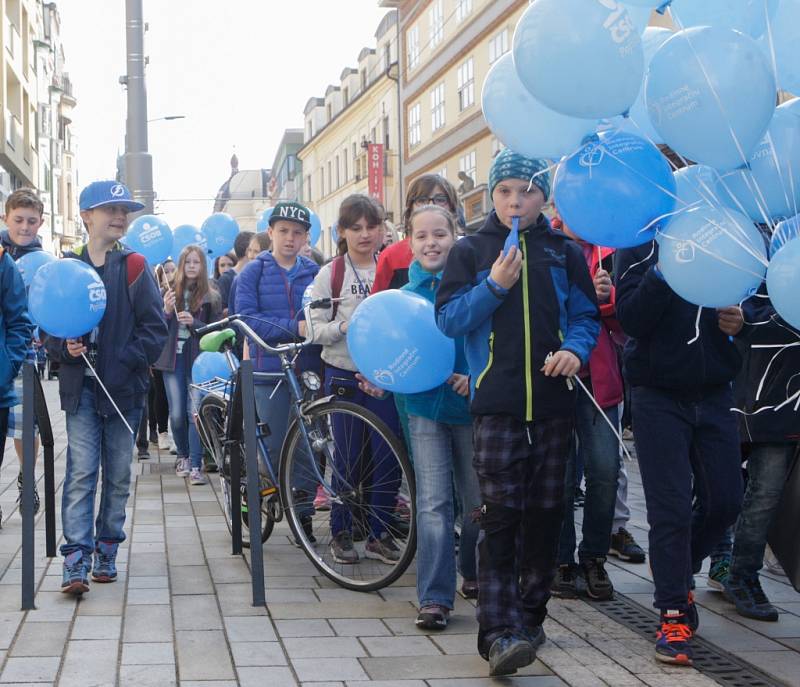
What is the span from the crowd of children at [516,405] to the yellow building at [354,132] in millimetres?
27347

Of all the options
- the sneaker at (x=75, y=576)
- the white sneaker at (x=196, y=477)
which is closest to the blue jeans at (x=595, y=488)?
the sneaker at (x=75, y=576)

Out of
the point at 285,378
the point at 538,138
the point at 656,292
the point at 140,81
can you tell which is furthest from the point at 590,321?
the point at 140,81

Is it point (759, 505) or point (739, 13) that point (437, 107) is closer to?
point (759, 505)

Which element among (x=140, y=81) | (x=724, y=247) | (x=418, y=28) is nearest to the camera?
(x=724, y=247)

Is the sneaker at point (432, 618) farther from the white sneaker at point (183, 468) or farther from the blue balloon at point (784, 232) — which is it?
the white sneaker at point (183, 468)

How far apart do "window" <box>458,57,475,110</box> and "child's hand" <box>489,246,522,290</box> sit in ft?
92.4

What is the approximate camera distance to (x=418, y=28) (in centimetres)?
3794

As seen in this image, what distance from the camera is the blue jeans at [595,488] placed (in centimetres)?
550

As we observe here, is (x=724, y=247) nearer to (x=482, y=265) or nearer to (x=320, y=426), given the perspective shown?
(x=482, y=265)

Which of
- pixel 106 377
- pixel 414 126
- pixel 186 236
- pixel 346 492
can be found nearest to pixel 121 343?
pixel 106 377

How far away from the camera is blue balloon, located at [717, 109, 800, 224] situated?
375cm

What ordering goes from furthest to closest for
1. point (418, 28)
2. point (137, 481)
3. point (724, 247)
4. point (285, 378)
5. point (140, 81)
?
point (418, 28) < point (140, 81) < point (137, 481) < point (285, 378) < point (724, 247)

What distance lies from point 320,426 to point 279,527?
5.63 feet

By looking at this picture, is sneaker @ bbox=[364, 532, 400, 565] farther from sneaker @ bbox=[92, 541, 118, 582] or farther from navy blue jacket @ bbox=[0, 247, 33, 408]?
navy blue jacket @ bbox=[0, 247, 33, 408]
